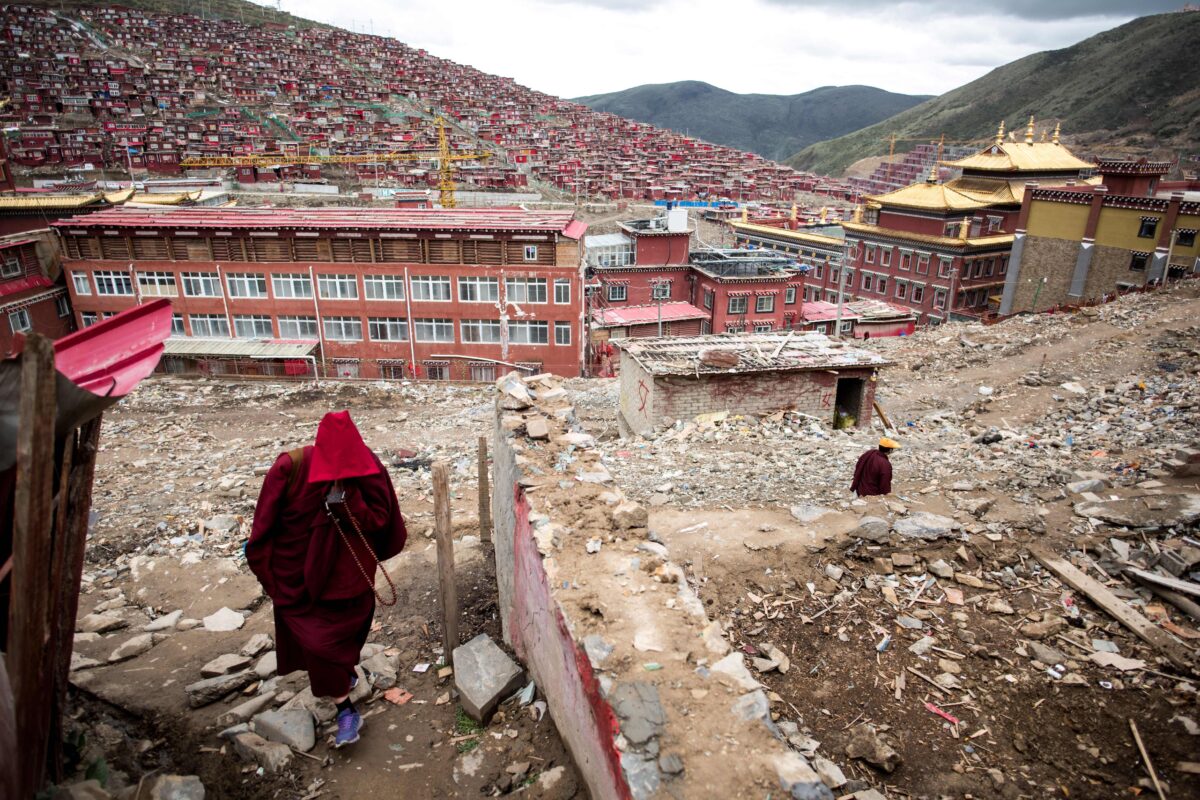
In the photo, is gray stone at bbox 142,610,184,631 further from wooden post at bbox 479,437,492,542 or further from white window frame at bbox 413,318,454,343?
white window frame at bbox 413,318,454,343

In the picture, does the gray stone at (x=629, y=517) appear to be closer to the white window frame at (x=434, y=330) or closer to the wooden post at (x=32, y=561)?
the wooden post at (x=32, y=561)

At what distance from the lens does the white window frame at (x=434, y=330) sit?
26.9m

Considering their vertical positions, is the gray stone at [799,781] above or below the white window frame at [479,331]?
above

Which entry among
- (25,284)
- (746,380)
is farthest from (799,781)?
(25,284)

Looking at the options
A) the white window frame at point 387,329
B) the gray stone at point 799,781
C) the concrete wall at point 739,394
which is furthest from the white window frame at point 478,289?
the gray stone at point 799,781

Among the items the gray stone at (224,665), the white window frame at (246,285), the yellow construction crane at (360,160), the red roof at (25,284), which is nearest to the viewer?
the gray stone at (224,665)

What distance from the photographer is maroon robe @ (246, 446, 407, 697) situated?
3.92 m

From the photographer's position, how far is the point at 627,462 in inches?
415

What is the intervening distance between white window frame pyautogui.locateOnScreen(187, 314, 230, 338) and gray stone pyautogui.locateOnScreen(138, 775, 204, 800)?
28.2 meters

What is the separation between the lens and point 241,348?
86.8ft

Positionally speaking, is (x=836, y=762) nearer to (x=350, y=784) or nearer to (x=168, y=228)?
(x=350, y=784)

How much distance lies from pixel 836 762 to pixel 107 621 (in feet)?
23.0

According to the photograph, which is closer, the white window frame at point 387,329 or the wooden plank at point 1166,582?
the wooden plank at point 1166,582

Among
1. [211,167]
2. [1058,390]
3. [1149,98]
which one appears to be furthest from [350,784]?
[1149,98]
